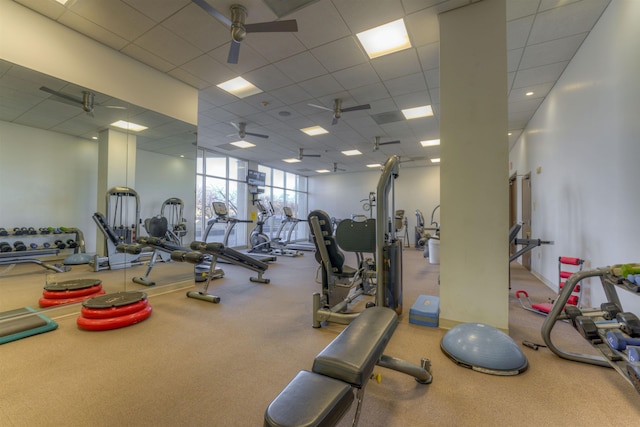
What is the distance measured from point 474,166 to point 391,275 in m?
1.45

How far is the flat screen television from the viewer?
10141mm

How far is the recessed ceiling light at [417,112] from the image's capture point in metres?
5.51

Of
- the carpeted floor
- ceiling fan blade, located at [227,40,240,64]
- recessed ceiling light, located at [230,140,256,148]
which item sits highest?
recessed ceiling light, located at [230,140,256,148]

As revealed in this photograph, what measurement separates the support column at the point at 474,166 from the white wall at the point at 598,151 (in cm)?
99

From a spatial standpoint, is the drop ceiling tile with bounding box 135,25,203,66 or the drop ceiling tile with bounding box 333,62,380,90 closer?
the drop ceiling tile with bounding box 135,25,203,66

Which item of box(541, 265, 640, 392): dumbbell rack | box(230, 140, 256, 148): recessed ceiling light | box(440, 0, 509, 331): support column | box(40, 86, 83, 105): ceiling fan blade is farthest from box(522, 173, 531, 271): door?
box(40, 86, 83, 105): ceiling fan blade

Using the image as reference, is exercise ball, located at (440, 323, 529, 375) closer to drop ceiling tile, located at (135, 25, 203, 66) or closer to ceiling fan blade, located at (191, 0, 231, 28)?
ceiling fan blade, located at (191, 0, 231, 28)

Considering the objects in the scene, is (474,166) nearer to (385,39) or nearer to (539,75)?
(385,39)

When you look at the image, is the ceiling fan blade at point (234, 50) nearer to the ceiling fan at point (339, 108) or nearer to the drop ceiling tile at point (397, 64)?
the drop ceiling tile at point (397, 64)

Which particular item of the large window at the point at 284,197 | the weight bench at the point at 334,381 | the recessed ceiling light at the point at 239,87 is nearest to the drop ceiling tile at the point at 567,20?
the weight bench at the point at 334,381

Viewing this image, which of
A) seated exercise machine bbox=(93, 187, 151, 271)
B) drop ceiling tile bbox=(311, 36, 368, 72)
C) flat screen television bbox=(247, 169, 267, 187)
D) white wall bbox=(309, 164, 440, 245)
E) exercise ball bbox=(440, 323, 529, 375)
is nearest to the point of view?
exercise ball bbox=(440, 323, 529, 375)

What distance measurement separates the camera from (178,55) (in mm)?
3756

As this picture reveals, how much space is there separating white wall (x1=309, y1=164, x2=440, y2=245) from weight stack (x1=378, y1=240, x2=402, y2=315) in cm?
759

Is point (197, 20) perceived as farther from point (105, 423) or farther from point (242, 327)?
point (105, 423)
